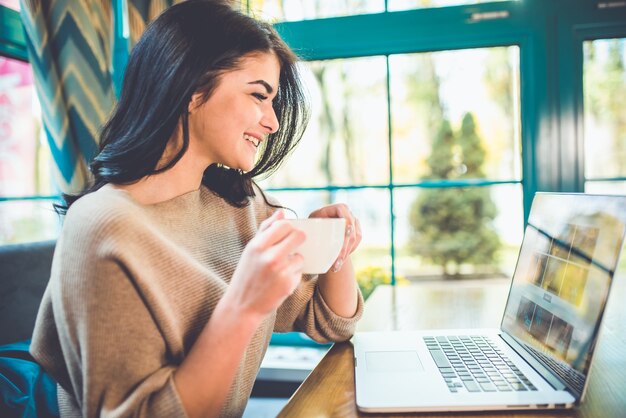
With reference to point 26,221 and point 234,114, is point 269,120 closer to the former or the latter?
point 234,114

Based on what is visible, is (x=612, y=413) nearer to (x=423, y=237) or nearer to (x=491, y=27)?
(x=491, y=27)

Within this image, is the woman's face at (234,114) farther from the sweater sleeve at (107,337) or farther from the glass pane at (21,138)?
the glass pane at (21,138)

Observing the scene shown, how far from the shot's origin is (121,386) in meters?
0.65

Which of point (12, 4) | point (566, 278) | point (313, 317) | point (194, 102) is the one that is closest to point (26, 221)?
point (12, 4)

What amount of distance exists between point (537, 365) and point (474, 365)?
9 cm

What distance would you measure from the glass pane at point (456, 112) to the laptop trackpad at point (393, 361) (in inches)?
42.3

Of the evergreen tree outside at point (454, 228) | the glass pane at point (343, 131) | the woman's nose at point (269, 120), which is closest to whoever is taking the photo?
the woman's nose at point (269, 120)

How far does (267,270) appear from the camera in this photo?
2.08 feet

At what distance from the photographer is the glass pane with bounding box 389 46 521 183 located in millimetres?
1805

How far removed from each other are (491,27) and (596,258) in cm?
123

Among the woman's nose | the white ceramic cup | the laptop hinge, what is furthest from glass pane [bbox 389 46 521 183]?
the white ceramic cup

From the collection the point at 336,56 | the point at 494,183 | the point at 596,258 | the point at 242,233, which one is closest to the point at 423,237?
the point at 494,183

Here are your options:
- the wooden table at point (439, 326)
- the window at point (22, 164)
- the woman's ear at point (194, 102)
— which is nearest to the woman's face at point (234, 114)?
the woman's ear at point (194, 102)

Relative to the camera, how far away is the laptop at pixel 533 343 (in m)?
0.64
